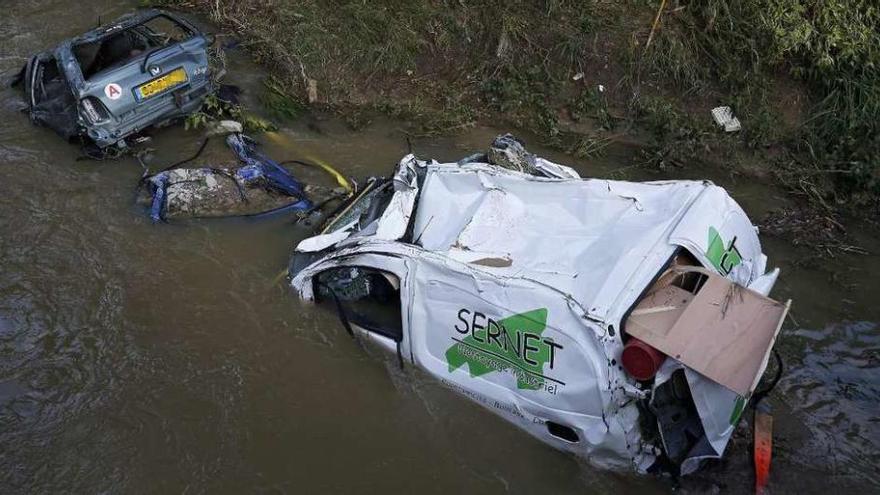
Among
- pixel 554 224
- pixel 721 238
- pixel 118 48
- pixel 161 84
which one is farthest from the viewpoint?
pixel 118 48

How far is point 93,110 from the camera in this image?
26.7ft

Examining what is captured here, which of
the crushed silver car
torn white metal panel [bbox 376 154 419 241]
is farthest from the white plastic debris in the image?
the crushed silver car

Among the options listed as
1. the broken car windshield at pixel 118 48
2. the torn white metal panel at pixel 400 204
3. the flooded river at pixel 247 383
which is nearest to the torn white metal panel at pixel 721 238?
the flooded river at pixel 247 383

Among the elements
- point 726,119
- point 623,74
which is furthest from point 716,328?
point 623,74

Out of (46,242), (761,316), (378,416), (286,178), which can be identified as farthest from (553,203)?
(46,242)

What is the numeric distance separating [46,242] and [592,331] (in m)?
5.95

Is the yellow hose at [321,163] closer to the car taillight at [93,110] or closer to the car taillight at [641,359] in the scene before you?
the car taillight at [93,110]

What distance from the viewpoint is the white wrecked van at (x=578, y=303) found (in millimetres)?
4055

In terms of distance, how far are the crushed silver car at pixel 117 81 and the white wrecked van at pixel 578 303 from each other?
4.11m

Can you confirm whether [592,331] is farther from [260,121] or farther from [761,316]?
[260,121]

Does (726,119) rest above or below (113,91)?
above

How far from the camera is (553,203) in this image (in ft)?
17.0

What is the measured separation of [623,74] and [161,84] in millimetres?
5615

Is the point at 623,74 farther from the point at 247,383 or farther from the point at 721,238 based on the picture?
the point at 247,383
